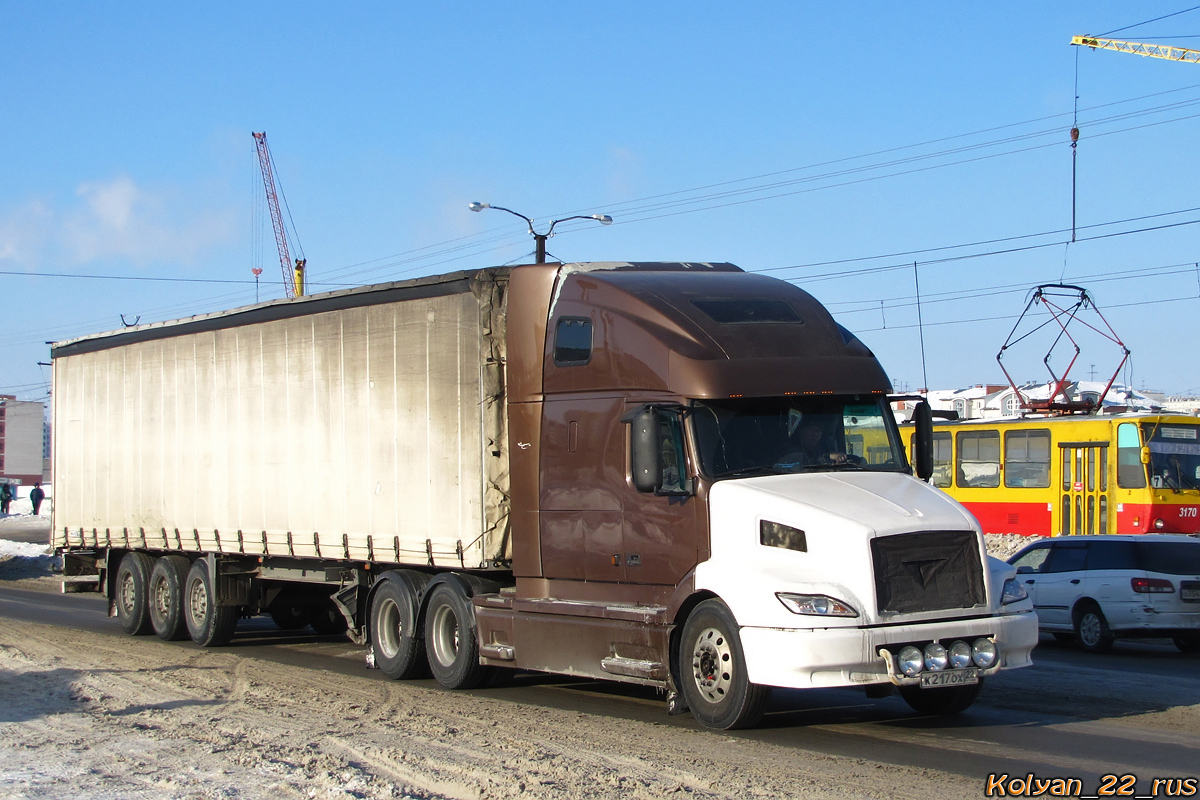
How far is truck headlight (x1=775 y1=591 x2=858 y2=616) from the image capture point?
348 inches

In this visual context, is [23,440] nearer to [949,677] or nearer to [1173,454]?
[1173,454]

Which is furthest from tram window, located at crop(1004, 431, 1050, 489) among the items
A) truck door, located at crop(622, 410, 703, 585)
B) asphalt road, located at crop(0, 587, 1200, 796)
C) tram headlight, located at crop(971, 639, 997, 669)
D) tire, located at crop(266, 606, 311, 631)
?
tram headlight, located at crop(971, 639, 997, 669)

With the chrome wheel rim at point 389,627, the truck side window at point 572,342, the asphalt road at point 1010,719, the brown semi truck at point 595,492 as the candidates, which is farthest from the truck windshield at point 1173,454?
the truck side window at point 572,342

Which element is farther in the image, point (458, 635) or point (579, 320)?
point (458, 635)

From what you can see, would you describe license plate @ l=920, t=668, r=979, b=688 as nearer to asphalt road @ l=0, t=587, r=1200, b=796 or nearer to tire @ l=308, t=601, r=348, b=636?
asphalt road @ l=0, t=587, r=1200, b=796

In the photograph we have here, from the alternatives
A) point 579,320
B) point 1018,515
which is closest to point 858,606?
point 579,320

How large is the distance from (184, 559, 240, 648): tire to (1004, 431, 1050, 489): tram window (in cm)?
1748

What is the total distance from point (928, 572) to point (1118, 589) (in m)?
8.29

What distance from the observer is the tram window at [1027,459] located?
27.1 m

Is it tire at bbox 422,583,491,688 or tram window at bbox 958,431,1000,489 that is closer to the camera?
tire at bbox 422,583,491,688

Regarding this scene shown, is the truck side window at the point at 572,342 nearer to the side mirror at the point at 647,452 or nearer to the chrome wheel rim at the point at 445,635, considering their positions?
the side mirror at the point at 647,452

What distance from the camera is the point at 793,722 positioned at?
9.97m

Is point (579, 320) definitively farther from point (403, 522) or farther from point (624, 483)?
point (403, 522)

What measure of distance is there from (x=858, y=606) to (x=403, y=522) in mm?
5516
